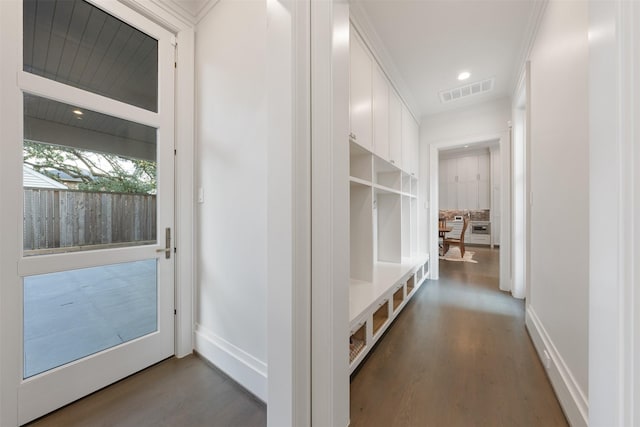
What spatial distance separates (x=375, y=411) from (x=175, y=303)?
159 cm

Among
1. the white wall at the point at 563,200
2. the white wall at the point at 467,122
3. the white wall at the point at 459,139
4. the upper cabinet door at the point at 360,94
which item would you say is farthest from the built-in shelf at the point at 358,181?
the white wall at the point at 467,122


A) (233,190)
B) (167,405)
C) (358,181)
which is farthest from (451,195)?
(167,405)

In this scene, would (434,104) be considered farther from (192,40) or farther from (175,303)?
(175,303)

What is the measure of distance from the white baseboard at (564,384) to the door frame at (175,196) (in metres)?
2.40

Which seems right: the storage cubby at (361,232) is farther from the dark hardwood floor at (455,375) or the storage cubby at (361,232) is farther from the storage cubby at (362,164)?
the dark hardwood floor at (455,375)

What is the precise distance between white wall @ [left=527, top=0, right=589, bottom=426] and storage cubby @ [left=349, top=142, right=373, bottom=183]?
125 cm

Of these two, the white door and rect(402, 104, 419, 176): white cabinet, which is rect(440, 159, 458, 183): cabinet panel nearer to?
rect(402, 104, 419, 176): white cabinet

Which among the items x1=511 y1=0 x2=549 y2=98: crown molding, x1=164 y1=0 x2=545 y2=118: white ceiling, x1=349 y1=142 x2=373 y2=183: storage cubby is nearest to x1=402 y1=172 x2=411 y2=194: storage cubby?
x1=164 y1=0 x2=545 y2=118: white ceiling

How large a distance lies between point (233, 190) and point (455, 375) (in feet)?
6.46

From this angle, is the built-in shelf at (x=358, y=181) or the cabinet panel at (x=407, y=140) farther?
the cabinet panel at (x=407, y=140)

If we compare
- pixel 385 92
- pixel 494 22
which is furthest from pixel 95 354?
pixel 494 22

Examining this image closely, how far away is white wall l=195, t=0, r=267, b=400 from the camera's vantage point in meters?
1.42

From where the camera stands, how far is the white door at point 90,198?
1266 millimetres

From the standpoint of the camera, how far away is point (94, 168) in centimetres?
150
